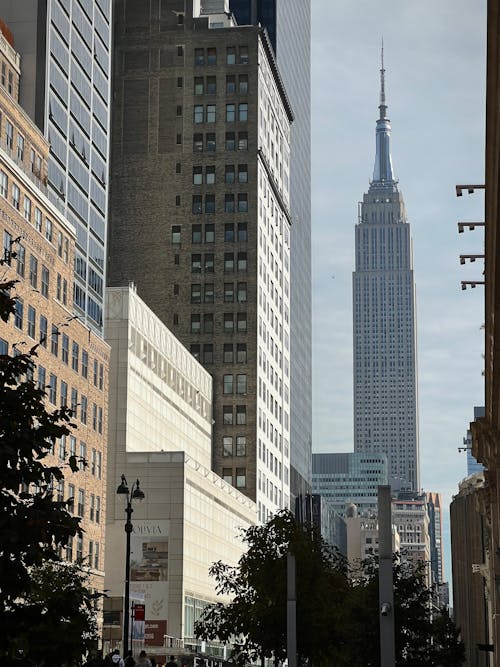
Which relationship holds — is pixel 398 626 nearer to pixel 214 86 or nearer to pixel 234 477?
pixel 234 477

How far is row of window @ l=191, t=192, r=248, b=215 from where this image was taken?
162500 millimetres

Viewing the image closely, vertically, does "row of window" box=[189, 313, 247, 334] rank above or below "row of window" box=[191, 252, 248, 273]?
below

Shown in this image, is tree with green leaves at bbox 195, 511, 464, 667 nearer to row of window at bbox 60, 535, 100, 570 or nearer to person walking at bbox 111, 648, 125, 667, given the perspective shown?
person walking at bbox 111, 648, 125, 667

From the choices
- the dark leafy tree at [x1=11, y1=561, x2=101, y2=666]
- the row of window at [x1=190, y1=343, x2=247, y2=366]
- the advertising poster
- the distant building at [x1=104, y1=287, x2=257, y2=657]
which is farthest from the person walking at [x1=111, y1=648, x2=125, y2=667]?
the row of window at [x1=190, y1=343, x2=247, y2=366]

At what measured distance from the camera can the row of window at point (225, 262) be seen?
161000 mm

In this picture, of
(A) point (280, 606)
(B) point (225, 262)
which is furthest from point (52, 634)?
(B) point (225, 262)

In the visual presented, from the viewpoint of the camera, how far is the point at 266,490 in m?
165

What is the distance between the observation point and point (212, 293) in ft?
527

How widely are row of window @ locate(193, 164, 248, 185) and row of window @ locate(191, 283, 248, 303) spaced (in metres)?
13.2

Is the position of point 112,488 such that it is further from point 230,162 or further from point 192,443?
point 230,162

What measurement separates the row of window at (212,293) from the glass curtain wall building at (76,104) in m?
49.0

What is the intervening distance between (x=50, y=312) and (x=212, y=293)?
2878 inches

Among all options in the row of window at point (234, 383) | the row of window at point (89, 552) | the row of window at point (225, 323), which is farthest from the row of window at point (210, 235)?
the row of window at point (89, 552)

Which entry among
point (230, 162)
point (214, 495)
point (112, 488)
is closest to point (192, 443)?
point (214, 495)
